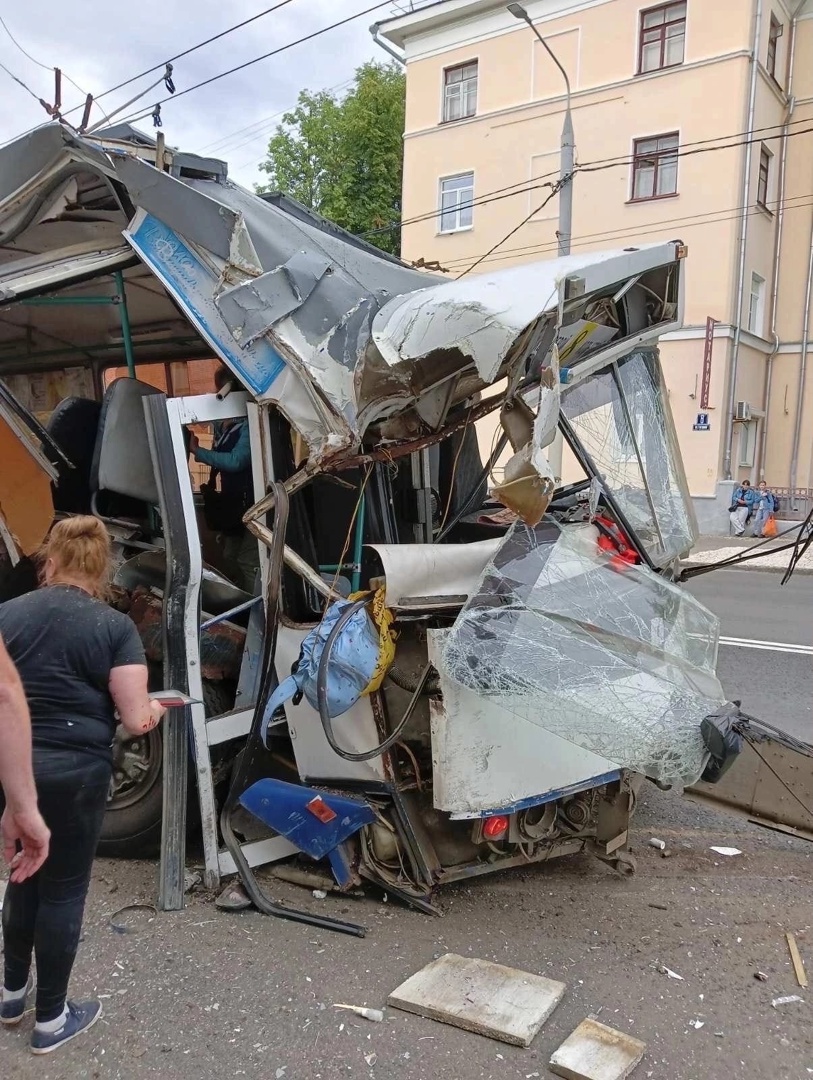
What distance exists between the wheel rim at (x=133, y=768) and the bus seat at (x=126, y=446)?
111 centimetres

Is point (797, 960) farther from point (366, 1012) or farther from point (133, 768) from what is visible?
point (133, 768)

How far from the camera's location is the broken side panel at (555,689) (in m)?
2.78

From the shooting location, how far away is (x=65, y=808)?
7.72 feet

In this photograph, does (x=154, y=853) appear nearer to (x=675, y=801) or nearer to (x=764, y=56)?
(x=675, y=801)

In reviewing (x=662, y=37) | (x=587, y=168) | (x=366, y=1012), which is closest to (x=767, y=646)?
(x=366, y=1012)

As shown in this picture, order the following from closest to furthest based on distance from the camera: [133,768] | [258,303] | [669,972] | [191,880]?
1. [669,972]
2. [258,303]
3. [191,880]
4. [133,768]

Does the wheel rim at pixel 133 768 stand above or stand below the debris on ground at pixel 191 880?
above

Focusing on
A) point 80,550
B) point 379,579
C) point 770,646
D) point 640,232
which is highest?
point 640,232

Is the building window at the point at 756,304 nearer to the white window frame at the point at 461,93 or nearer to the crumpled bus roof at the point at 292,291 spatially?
the white window frame at the point at 461,93

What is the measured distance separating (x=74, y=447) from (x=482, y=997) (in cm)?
384

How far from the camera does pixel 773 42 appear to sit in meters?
19.1

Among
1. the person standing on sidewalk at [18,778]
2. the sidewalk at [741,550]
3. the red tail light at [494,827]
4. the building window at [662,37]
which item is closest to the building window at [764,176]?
the building window at [662,37]

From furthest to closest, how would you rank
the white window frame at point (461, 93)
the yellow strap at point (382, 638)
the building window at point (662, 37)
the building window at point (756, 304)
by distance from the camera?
1. the white window frame at point (461, 93)
2. the building window at point (756, 304)
3. the building window at point (662, 37)
4. the yellow strap at point (382, 638)

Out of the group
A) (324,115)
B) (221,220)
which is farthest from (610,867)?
(324,115)
